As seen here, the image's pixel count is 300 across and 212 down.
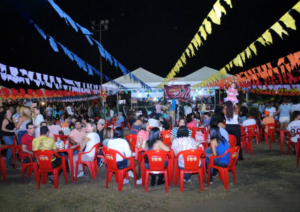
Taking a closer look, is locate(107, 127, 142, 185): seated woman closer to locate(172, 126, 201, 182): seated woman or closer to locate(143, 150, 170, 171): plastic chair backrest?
locate(143, 150, 170, 171): plastic chair backrest

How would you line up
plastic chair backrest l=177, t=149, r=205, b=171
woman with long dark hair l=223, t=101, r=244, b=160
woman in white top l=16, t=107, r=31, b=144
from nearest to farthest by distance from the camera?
plastic chair backrest l=177, t=149, r=205, b=171 → woman with long dark hair l=223, t=101, r=244, b=160 → woman in white top l=16, t=107, r=31, b=144

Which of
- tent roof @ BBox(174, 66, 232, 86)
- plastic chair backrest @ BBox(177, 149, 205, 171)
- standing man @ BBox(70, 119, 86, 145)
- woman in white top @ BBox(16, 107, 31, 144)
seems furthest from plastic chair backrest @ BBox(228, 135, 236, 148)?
tent roof @ BBox(174, 66, 232, 86)

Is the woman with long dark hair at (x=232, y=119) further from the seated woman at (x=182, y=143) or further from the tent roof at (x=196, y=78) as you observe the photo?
the tent roof at (x=196, y=78)

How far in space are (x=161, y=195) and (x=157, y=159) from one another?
23.3 inches

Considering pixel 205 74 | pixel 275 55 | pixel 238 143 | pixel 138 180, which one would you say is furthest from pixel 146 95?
pixel 275 55

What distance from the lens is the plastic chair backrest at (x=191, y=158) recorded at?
398 centimetres

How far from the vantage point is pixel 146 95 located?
1530 cm

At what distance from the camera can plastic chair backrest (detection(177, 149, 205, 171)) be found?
3977 millimetres

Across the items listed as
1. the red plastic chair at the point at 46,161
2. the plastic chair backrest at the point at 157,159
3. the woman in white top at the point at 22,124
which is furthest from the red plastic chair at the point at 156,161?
the woman in white top at the point at 22,124

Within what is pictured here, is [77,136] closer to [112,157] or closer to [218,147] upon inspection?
[112,157]

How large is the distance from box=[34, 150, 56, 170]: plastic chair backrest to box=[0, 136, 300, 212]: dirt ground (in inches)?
18.1

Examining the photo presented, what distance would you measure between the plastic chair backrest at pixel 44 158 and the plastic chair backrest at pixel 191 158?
2283 mm

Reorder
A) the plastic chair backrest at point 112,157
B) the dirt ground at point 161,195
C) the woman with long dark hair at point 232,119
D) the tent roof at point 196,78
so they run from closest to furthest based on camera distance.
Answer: the dirt ground at point 161,195, the plastic chair backrest at point 112,157, the woman with long dark hair at point 232,119, the tent roof at point 196,78

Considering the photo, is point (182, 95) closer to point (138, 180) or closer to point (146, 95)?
point (146, 95)
